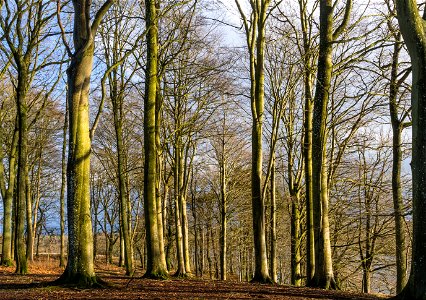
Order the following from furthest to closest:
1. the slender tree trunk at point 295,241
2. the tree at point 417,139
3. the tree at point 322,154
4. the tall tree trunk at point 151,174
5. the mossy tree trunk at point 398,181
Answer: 1. the slender tree trunk at point 295,241
2. the mossy tree trunk at point 398,181
3. the tall tree trunk at point 151,174
4. the tree at point 322,154
5. the tree at point 417,139

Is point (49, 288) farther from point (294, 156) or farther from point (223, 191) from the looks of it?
point (223, 191)

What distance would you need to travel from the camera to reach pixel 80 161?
789cm

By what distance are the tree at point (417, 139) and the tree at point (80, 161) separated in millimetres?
5444

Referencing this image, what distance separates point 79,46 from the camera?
26.9ft

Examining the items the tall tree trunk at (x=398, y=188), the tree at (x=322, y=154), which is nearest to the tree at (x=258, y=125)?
the tree at (x=322, y=154)

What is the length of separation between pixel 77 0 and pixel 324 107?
605 cm

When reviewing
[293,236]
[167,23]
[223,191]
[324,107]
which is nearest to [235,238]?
[223,191]

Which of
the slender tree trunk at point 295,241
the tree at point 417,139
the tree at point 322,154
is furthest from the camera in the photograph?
the slender tree trunk at point 295,241

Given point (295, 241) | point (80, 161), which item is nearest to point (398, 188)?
point (295, 241)

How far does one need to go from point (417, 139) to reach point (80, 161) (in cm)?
591

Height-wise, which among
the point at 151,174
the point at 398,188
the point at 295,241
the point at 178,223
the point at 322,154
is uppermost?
the point at 322,154

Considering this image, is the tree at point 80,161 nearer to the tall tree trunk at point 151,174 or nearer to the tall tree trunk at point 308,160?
the tall tree trunk at point 151,174

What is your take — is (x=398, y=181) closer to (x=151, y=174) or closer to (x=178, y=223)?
(x=151, y=174)

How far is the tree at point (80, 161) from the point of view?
7.57m
